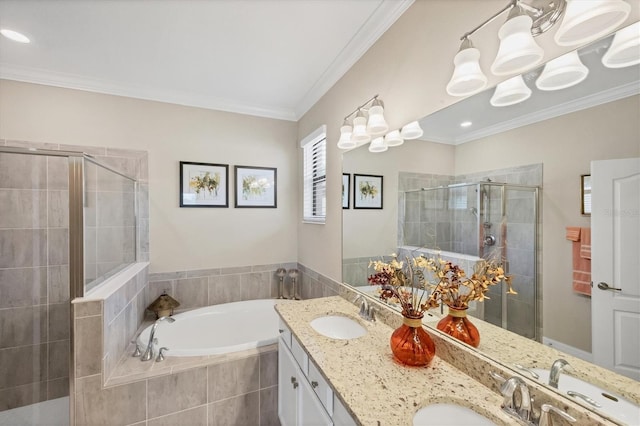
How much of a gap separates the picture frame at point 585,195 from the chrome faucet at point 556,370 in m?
0.46

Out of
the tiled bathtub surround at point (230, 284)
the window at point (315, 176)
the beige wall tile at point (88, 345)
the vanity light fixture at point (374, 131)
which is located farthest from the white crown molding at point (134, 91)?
the beige wall tile at point (88, 345)

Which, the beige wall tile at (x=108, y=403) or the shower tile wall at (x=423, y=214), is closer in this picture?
the shower tile wall at (x=423, y=214)

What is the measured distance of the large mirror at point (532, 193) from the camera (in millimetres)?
724

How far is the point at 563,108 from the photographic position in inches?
32.1

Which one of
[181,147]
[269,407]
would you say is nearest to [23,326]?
[181,147]

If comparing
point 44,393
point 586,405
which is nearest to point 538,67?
point 586,405

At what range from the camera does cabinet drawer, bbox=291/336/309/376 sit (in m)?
1.28

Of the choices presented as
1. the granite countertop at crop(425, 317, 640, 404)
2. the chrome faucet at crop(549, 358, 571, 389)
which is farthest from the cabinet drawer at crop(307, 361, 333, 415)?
the chrome faucet at crop(549, 358, 571, 389)

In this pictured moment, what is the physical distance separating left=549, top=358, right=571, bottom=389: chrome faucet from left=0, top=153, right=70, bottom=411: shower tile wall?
118 inches

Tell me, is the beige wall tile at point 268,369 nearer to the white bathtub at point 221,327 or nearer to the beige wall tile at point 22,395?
the white bathtub at point 221,327

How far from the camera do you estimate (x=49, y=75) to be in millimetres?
2197

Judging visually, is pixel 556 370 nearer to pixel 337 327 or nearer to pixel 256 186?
pixel 337 327

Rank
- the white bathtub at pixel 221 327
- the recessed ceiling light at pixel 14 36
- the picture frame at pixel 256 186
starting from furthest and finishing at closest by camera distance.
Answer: the picture frame at pixel 256 186
the white bathtub at pixel 221 327
the recessed ceiling light at pixel 14 36

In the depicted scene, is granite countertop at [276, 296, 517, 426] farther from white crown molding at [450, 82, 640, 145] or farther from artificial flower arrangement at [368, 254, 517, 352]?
white crown molding at [450, 82, 640, 145]
